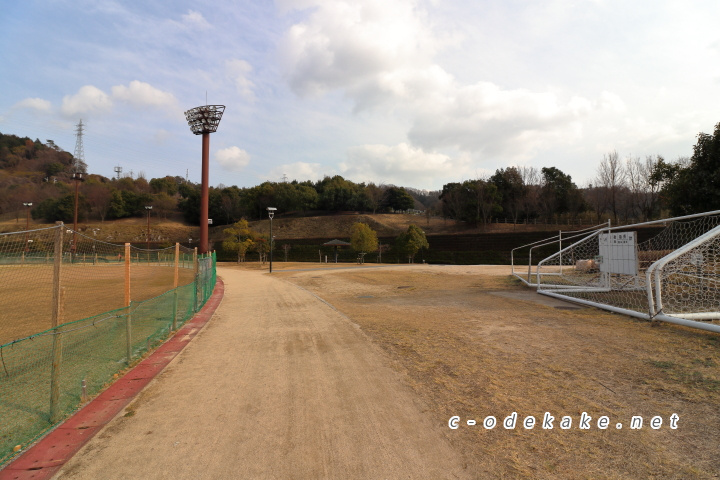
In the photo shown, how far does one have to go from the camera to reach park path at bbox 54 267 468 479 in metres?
3.06

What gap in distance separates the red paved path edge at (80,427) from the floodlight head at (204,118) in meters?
37.4

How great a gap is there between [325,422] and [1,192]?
135792 millimetres

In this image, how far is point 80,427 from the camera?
12.8 feet

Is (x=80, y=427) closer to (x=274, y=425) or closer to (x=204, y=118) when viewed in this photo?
(x=274, y=425)

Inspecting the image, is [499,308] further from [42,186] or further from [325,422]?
[42,186]

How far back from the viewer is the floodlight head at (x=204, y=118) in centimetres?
3888

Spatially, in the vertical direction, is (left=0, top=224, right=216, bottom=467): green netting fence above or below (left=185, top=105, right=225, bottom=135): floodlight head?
below

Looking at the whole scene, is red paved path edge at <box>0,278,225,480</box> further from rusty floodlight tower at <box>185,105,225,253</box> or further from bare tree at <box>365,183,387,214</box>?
bare tree at <box>365,183,387,214</box>

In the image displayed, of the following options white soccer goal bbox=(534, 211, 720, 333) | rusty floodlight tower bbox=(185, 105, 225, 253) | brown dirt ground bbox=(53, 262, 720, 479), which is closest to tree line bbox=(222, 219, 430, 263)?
rusty floodlight tower bbox=(185, 105, 225, 253)

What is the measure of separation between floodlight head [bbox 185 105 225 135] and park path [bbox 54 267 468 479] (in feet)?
123

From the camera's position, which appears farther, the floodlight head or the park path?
the floodlight head

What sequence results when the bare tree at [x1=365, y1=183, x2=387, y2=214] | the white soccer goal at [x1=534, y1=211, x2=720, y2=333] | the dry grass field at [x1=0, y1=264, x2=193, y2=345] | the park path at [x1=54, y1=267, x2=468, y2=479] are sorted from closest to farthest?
the park path at [x1=54, y1=267, x2=468, y2=479] < the white soccer goal at [x1=534, y1=211, x2=720, y2=333] < the dry grass field at [x1=0, y1=264, x2=193, y2=345] < the bare tree at [x1=365, y1=183, x2=387, y2=214]

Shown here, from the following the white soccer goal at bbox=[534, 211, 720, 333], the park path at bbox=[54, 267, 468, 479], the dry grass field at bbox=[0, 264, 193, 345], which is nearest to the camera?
the park path at bbox=[54, 267, 468, 479]

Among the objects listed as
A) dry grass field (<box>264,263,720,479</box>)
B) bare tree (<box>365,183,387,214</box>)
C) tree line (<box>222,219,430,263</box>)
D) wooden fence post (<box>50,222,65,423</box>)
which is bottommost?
dry grass field (<box>264,263,720,479</box>)
